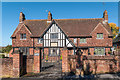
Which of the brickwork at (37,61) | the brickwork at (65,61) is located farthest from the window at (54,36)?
the brickwork at (65,61)

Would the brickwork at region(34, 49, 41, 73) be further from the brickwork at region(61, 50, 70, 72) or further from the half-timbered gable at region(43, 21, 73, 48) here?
the half-timbered gable at region(43, 21, 73, 48)

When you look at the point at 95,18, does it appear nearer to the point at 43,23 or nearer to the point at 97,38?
the point at 97,38

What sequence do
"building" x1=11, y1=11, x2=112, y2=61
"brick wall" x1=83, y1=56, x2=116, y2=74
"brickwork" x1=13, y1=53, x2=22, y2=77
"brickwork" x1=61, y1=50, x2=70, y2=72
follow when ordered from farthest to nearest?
"building" x1=11, y1=11, x2=112, y2=61 → "brickwork" x1=61, y1=50, x2=70, y2=72 → "brick wall" x1=83, y1=56, x2=116, y2=74 → "brickwork" x1=13, y1=53, x2=22, y2=77

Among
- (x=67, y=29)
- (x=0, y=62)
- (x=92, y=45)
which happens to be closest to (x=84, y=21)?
(x=67, y=29)

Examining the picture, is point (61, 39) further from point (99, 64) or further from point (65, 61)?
point (99, 64)

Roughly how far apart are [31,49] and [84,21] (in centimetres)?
1401

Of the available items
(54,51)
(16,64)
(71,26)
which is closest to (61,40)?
(54,51)

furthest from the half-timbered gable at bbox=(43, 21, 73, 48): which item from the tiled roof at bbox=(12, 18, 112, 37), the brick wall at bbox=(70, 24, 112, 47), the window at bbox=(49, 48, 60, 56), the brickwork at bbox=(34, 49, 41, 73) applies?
the brickwork at bbox=(34, 49, 41, 73)

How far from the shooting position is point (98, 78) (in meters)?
8.35

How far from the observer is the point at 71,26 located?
22.4m

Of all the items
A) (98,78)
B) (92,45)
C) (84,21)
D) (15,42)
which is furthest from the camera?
(84,21)

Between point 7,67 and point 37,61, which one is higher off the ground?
point 37,61

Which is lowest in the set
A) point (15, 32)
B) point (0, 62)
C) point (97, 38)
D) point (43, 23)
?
point (0, 62)

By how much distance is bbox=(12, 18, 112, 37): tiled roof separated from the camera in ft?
67.8
